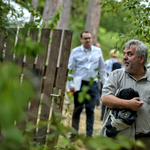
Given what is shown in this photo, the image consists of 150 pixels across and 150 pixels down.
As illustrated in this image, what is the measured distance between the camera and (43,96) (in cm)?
384

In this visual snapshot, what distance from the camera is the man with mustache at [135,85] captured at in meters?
2.71

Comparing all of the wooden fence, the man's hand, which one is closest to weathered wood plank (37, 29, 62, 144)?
the wooden fence

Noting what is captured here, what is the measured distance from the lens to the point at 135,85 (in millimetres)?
2857

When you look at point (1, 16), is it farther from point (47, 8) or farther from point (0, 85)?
point (47, 8)

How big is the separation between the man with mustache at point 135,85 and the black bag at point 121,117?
6 cm

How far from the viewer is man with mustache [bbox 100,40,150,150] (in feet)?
8.91

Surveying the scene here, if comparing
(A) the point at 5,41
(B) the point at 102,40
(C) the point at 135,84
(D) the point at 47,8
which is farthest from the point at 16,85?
(B) the point at 102,40

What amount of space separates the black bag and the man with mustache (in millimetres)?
56

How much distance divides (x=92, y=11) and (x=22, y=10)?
372 inches

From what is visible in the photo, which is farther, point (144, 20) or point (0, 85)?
point (144, 20)

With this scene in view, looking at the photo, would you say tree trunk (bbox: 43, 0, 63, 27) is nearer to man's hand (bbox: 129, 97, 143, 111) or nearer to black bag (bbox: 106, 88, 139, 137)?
black bag (bbox: 106, 88, 139, 137)

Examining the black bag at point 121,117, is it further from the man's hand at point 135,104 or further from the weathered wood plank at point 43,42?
the weathered wood plank at point 43,42

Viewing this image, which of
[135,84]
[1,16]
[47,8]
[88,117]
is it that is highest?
[47,8]

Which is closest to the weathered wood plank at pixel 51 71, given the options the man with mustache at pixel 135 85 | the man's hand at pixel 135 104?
the man with mustache at pixel 135 85
